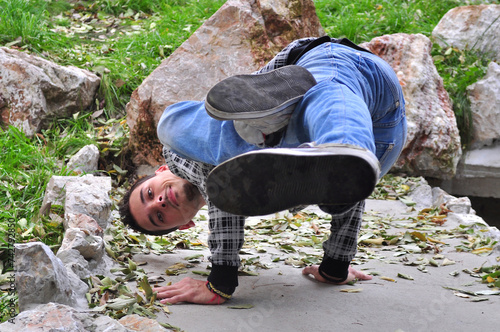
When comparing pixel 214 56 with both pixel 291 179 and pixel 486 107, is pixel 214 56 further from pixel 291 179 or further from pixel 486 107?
pixel 291 179

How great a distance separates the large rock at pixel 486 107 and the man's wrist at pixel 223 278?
4023mm

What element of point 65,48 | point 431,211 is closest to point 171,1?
point 65,48

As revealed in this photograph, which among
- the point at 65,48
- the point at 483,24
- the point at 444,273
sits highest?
the point at 483,24

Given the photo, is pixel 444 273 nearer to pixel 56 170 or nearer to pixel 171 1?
pixel 56 170

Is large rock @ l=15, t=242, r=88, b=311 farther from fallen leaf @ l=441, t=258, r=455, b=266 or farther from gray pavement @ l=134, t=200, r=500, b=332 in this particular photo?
fallen leaf @ l=441, t=258, r=455, b=266

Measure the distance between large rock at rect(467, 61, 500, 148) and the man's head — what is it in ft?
12.5

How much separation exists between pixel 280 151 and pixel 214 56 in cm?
351

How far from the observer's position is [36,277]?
194 centimetres

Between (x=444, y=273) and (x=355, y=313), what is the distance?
0.88 meters

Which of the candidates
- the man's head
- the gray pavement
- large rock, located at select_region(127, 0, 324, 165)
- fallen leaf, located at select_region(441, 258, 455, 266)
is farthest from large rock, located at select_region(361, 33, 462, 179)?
the man's head

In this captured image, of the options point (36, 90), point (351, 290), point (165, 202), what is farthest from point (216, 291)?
point (36, 90)

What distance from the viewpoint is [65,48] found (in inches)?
226

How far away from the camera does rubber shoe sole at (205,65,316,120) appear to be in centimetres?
173

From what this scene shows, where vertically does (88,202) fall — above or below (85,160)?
above
